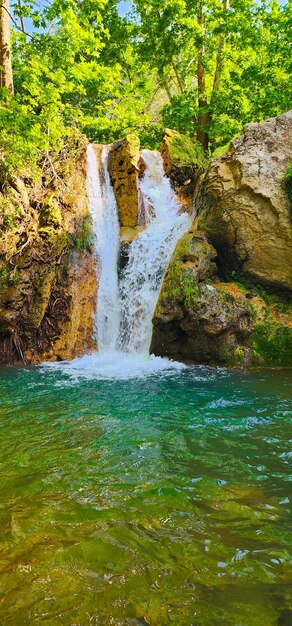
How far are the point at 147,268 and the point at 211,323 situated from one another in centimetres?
277

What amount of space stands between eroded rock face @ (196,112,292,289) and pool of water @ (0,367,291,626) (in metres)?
4.64

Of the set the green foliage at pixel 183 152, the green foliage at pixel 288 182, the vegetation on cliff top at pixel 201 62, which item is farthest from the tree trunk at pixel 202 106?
the green foliage at pixel 288 182

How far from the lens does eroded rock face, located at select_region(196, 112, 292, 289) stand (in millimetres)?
9242

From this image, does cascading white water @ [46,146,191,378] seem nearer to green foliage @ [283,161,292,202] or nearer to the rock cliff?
the rock cliff

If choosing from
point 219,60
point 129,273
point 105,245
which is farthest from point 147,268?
point 219,60

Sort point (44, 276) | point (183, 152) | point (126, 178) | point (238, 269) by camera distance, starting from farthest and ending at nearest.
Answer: point (183, 152) < point (126, 178) < point (44, 276) < point (238, 269)

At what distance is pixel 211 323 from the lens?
8.65 meters

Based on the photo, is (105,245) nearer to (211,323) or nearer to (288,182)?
(211,323)

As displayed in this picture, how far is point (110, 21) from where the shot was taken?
54.9 feet

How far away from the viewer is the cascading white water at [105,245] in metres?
10.3

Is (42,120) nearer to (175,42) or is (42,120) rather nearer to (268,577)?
(268,577)

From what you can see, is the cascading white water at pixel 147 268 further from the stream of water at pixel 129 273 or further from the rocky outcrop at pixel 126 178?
the rocky outcrop at pixel 126 178

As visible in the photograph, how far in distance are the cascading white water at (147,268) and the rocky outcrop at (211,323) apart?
714 millimetres

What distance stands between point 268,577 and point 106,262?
381 inches
